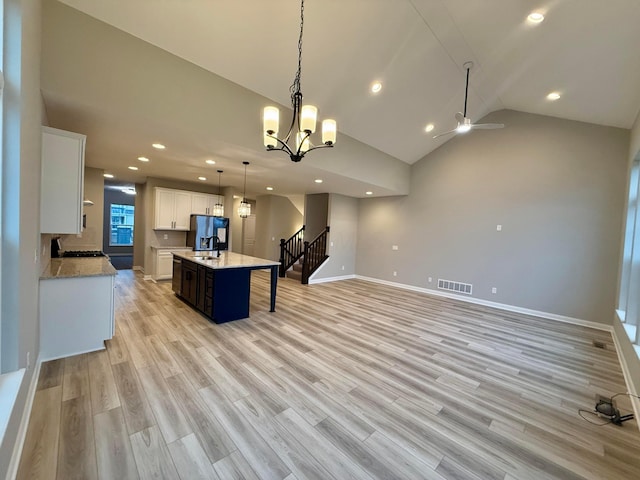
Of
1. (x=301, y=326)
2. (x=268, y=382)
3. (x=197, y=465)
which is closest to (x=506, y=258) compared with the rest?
(x=301, y=326)

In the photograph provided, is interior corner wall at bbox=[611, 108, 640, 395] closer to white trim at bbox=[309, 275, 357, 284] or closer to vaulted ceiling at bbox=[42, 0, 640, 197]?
vaulted ceiling at bbox=[42, 0, 640, 197]

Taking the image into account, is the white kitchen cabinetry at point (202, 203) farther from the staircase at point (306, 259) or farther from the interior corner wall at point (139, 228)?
the staircase at point (306, 259)

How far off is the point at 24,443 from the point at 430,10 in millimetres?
5619

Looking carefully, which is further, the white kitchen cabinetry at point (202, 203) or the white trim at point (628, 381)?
the white kitchen cabinetry at point (202, 203)

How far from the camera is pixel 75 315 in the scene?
296 cm

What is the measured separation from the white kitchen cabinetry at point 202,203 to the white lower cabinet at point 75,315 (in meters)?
4.52

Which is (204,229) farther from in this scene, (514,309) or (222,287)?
(514,309)

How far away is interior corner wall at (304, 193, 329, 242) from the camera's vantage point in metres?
8.77

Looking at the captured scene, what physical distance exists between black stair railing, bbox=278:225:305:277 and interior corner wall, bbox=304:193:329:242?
10.1 inches

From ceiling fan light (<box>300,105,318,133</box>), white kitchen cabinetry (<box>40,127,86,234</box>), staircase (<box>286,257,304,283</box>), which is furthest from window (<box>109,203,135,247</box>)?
ceiling fan light (<box>300,105,318,133</box>)

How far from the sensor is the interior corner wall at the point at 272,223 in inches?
374

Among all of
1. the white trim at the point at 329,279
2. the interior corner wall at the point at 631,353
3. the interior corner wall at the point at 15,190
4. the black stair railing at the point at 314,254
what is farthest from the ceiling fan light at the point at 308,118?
the white trim at the point at 329,279

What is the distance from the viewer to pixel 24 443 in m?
1.72

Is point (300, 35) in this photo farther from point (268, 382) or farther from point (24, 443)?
point (24, 443)
